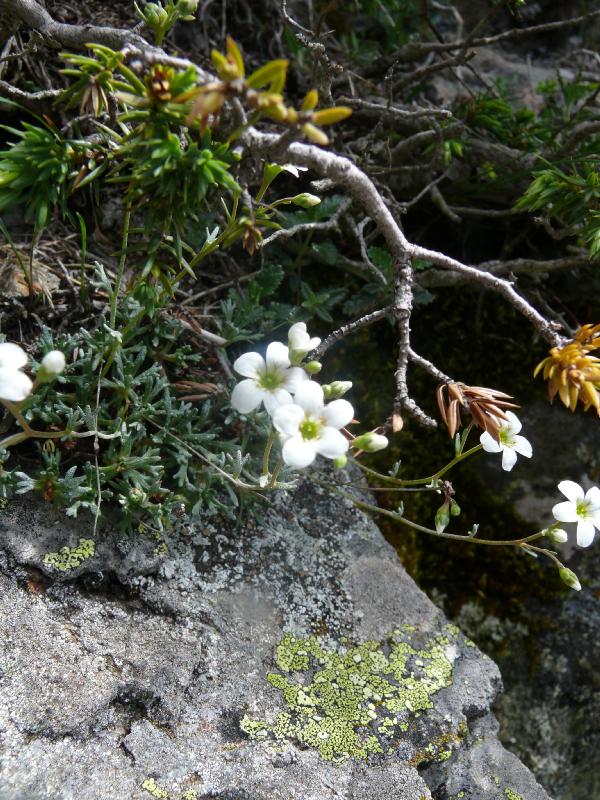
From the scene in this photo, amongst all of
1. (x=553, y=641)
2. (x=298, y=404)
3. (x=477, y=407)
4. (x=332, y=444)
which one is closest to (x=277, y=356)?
(x=298, y=404)

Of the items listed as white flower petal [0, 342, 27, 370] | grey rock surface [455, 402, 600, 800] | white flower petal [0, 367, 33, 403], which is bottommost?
grey rock surface [455, 402, 600, 800]

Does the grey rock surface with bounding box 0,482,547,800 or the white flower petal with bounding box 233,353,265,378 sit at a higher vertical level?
the white flower petal with bounding box 233,353,265,378

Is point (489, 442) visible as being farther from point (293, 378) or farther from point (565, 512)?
point (293, 378)

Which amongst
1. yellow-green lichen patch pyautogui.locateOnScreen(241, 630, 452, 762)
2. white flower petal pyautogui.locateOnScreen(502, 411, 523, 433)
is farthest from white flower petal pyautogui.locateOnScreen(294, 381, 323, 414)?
yellow-green lichen patch pyautogui.locateOnScreen(241, 630, 452, 762)

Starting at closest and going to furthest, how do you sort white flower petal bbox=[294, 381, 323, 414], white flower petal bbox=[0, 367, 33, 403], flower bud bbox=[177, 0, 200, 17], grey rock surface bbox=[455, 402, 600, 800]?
white flower petal bbox=[0, 367, 33, 403] → white flower petal bbox=[294, 381, 323, 414] → flower bud bbox=[177, 0, 200, 17] → grey rock surface bbox=[455, 402, 600, 800]

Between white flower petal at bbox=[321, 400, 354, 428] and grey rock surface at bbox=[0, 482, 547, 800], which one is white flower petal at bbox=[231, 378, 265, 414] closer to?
white flower petal at bbox=[321, 400, 354, 428]

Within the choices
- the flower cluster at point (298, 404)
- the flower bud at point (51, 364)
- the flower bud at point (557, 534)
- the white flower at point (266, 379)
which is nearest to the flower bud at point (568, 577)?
the flower bud at point (557, 534)

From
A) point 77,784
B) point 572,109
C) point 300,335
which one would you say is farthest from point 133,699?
point 572,109
